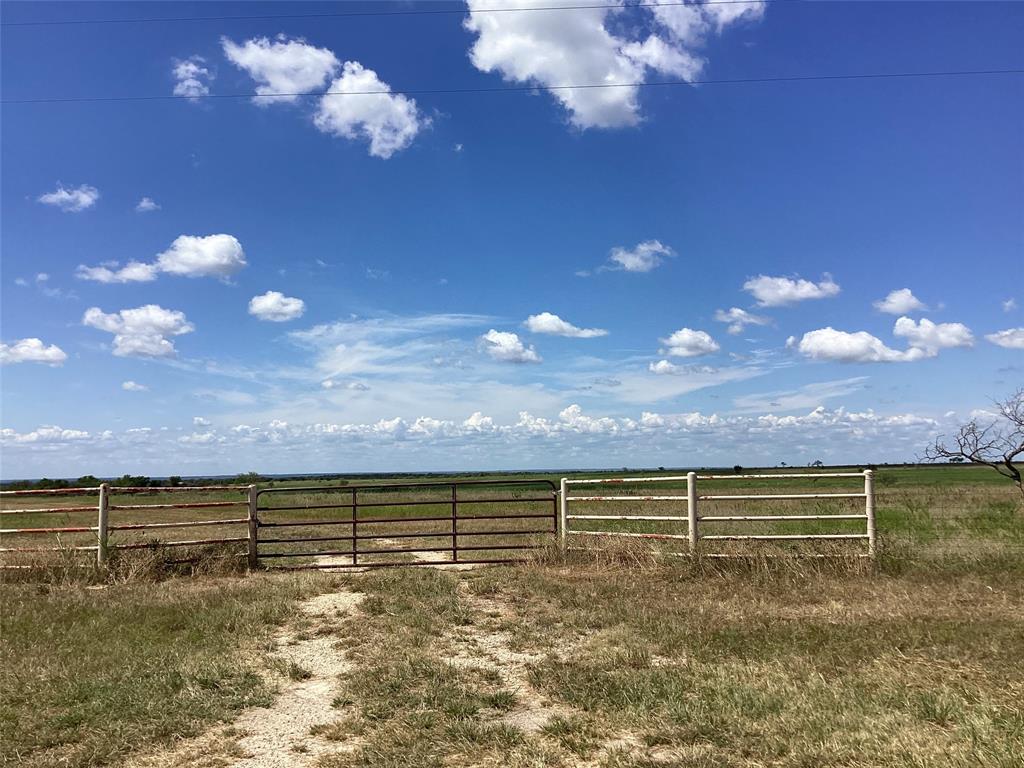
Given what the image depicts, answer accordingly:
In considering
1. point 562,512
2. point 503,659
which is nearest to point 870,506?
point 562,512

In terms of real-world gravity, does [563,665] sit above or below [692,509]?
below

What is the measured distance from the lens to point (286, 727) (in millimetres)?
5141

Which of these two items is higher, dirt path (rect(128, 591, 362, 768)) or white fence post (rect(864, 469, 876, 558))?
white fence post (rect(864, 469, 876, 558))

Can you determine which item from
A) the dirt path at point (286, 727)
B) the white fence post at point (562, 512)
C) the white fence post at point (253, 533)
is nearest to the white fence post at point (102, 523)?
the white fence post at point (253, 533)

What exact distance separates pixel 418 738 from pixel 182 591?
Answer: 6.94 metres

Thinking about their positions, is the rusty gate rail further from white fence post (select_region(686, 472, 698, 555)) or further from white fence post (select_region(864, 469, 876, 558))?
white fence post (select_region(864, 469, 876, 558))

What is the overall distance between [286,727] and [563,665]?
2.53 m

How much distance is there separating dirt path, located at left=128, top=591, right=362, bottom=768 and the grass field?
0.12ft

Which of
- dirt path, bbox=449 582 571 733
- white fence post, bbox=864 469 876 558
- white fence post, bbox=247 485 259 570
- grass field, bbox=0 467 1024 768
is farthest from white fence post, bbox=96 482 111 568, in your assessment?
white fence post, bbox=864 469 876 558

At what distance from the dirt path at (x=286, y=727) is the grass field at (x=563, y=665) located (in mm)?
36

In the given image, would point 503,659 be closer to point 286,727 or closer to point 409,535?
point 286,727

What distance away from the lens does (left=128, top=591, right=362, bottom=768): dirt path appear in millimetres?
4570

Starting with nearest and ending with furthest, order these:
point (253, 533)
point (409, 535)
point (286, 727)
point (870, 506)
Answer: point (286, 727), point (870, 506), point (253, 533), point (409, 535)

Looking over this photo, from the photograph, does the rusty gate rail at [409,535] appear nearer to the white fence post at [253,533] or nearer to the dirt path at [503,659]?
the white fence post at [253,533]
